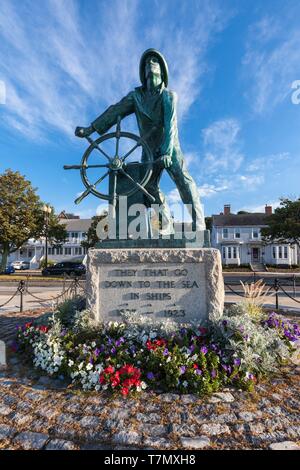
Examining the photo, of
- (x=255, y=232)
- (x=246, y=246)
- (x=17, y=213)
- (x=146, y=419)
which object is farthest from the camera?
(x=255, y=232)

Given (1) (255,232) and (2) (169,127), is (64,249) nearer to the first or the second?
(1) (255,232)

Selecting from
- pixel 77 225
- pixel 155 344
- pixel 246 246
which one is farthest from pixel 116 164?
pixel 77 225

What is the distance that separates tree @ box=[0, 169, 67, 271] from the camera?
1048 inches

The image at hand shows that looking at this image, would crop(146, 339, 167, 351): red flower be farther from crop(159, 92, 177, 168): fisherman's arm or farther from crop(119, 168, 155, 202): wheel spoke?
crop(159, 92, 177, 168): fisherman's arm

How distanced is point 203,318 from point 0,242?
1066 inches

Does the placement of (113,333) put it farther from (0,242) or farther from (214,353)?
(0,242)

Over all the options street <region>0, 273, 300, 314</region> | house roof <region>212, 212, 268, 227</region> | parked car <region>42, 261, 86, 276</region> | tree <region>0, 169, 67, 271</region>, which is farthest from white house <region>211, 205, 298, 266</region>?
street <region>0, 273, 300, 314</region>

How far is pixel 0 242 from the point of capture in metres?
26.9

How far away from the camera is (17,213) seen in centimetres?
2767

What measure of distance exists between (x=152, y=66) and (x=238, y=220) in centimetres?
4266

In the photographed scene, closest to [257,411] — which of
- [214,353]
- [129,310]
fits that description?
[214,353]
